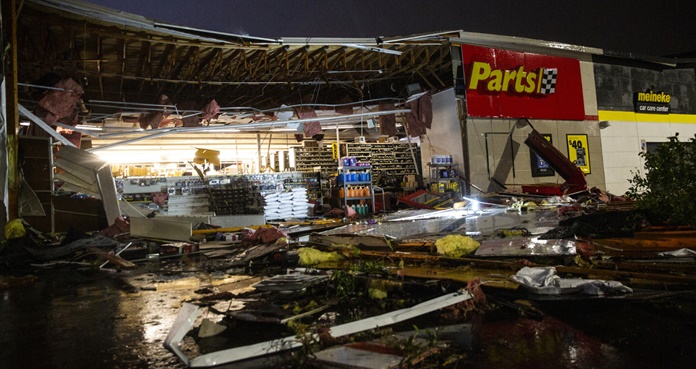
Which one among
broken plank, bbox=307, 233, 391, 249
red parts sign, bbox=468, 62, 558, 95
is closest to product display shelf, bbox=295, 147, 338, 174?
red parts sign, bbox=468, 62, 558, 95

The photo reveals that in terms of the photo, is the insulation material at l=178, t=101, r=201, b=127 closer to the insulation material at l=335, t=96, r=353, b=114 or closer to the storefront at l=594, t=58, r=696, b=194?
the insulation material at l=335, t=96, r=353, b=114

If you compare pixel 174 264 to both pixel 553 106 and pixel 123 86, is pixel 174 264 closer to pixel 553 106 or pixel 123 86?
pixel 123 86

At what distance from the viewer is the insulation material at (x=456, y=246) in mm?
5242

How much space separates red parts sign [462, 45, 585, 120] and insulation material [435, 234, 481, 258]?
9.24 metres

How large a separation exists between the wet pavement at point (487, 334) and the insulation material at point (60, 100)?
24.2 feet

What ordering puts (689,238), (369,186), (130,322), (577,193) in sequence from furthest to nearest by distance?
(369,186) < (577,193) < (689,238) < (130,322)

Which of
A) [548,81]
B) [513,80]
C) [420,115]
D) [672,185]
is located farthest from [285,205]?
[548,81]

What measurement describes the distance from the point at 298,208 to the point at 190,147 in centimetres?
637

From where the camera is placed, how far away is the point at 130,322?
362 centimetres

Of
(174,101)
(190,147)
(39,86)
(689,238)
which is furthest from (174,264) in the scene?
(190,147)

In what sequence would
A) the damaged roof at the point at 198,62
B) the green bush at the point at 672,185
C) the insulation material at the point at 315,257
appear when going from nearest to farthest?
the green bush at the point at 672,185
the insulation material at the point at 315,257
the damaged roof at the point at 198,62

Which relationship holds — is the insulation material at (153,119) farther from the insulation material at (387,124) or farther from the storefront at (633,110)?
the storefront at (633,110)

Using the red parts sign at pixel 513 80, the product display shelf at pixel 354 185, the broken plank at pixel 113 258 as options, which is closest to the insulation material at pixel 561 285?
the broken plank at pixel 113 258

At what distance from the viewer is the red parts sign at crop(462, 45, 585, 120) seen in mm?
13719
